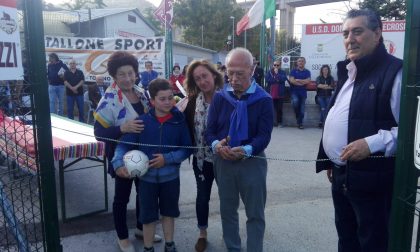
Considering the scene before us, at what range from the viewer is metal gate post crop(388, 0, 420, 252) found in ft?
6.20

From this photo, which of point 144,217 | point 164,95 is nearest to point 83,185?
point 144,217

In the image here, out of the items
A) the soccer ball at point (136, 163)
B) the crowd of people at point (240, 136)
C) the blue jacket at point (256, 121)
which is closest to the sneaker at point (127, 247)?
the crowd of people at point (240, 136)

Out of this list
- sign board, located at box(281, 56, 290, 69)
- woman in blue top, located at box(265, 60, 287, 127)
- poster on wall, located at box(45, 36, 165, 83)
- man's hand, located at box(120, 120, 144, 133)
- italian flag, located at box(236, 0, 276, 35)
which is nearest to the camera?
man's hand, located at box(120, 120, 144, 133)

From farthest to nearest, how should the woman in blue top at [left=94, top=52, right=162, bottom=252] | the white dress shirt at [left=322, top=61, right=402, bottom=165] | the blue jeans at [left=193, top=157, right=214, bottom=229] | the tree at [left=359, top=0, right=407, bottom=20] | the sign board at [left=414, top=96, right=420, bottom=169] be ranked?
the tree at [left=359, top=0, right=407, bottom=20], the blue jeans at [left=193, top=157, right=214, bottom=229], the woman in blue top at [left=94, top=52, right=162, bottom=252], the white dress shirt at [left=322, top=61, right=402, bottom=165], the sign board at [left=414, top=96, right=420, bottom=169]

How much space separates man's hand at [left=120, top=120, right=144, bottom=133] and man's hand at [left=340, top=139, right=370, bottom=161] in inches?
61.6

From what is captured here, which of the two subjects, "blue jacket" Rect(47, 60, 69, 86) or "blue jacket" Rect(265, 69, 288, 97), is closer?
"blue jacket" Rect(265, 69, 288, 97)

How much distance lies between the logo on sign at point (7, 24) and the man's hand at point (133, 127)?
42.2 inches

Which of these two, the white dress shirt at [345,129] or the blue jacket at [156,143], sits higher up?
the white dress shirt at [345,129]

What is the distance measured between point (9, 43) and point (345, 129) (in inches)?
81.0

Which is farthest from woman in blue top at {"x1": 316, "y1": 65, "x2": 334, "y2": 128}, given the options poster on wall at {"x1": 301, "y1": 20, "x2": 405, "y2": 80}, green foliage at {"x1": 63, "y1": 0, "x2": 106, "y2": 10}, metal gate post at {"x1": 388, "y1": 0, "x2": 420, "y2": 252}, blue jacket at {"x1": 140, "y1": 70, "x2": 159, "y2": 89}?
green foliage at {"x1": 63, "y1": 0, "x2": 106, "y2": 10}

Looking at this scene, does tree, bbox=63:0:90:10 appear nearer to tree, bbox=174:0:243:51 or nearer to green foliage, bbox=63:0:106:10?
green foliage, bbox=63:0:106:10

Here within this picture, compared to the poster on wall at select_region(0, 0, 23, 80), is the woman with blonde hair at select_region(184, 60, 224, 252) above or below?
below

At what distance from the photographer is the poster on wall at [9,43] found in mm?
2250

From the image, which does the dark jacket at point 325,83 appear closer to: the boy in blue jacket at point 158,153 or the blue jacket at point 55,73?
the blue jacket at point 55,73
